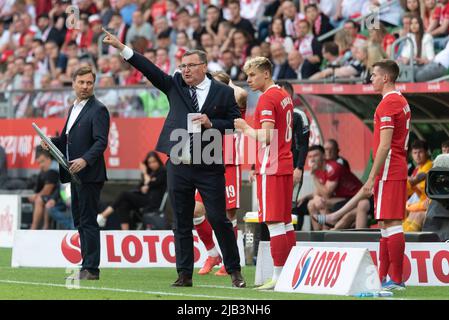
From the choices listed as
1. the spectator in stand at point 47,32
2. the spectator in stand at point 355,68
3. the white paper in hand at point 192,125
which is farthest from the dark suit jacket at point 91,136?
the spectator in stand at point 47,32

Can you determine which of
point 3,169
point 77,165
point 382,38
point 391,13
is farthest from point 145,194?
point 77,165

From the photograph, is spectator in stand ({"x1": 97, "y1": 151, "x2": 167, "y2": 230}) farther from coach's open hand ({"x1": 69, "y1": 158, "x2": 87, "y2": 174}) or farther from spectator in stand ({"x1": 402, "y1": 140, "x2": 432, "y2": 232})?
coach's open hand ({"x1": 69, "y1": 158, "x2": 87, "y2": 174})

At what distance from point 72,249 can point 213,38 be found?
31.7 feet

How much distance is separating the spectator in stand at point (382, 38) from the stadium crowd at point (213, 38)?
0.02m

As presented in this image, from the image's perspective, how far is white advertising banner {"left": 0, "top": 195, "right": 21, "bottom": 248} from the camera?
20219mm

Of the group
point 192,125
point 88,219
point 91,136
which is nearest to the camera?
point 192,125

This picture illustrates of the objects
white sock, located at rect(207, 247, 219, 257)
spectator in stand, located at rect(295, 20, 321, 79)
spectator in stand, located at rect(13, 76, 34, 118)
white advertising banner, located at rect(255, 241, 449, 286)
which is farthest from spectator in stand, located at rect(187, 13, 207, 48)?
white advertising banner, located at rect(255, 241, 449, 286)

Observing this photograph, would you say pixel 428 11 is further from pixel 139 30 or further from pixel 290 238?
pixel 290 238

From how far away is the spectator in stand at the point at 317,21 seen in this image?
874 inches

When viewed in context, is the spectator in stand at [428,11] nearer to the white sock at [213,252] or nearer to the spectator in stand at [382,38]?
the spectator in stand at [382,38]

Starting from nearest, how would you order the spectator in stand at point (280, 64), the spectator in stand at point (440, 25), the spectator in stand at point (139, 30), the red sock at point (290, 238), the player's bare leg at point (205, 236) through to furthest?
the red sock at point (290, 238) → the player's bare leg at point (205, 236) → the spectator in stand at point (440, 25) → the spectator in stand at point (280, 64) → the spectator in stand at point (139, 30)

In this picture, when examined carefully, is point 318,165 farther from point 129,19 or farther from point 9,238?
point 129,19

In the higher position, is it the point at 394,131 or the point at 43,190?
the point at 394,131

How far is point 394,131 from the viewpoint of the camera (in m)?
12.0
